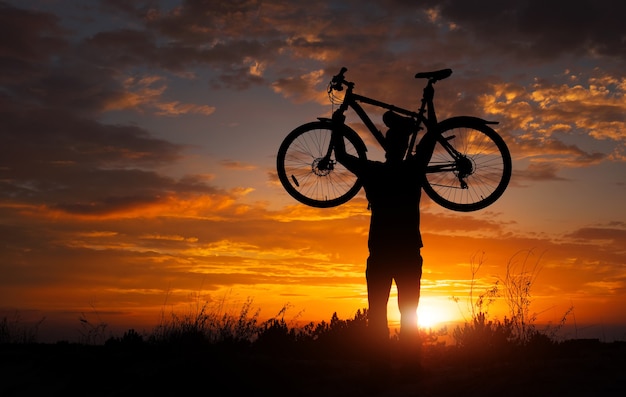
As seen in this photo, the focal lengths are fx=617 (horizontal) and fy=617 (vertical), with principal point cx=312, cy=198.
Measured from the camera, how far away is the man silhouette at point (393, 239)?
9180mm

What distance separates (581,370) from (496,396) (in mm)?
1498

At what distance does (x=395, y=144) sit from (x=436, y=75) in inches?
78.4

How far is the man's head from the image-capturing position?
374 inches

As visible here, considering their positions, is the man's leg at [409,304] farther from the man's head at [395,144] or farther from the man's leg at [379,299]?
the man's head at [395,144]

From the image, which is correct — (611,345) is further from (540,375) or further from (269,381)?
(269,381)

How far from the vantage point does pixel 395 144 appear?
9.52m

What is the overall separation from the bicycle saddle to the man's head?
1776 mm

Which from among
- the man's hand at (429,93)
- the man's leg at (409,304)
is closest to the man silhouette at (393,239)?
the man's leg at (409,304)

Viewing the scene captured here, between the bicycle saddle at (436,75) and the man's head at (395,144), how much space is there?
1776 millimetres

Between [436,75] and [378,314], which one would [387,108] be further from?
[378,314]

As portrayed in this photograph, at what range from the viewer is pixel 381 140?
10.5m

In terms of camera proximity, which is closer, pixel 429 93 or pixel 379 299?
pixel 379 299

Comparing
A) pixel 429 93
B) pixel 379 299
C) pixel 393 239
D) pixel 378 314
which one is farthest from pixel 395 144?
pixel 378 314

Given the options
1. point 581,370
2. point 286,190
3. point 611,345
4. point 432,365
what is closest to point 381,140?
point 286,190
